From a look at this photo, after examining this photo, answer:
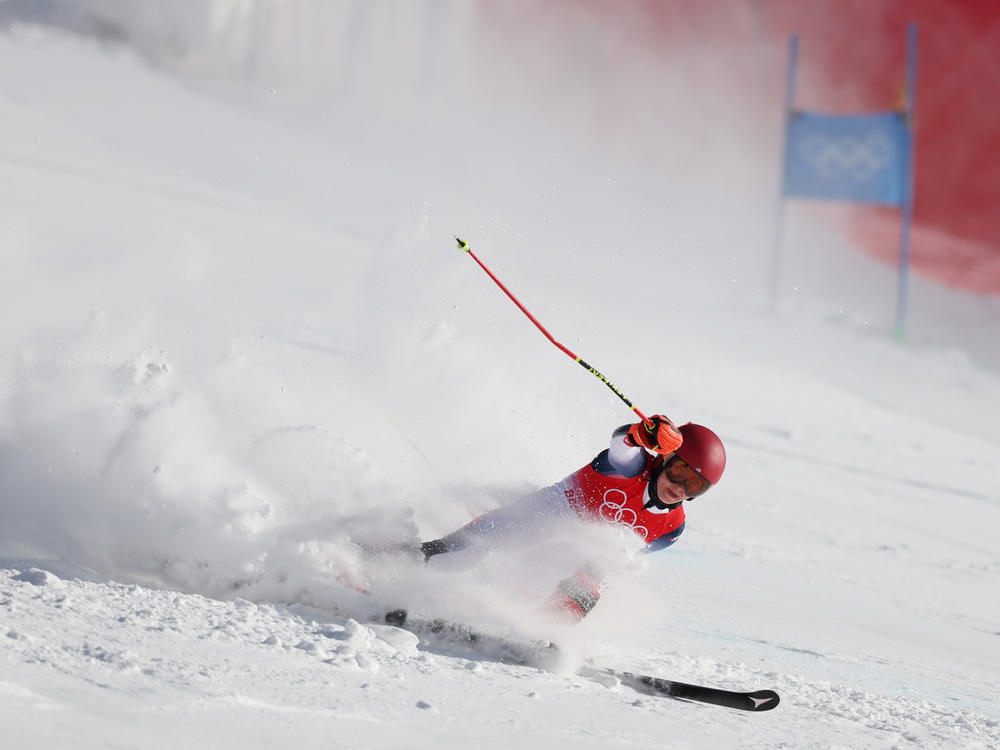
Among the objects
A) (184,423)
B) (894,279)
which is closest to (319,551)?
(184,423)

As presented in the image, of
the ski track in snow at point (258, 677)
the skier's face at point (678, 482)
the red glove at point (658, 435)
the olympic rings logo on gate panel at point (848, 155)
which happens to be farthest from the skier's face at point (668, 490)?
the olympic rings logo on gate panel at point (848, 155)

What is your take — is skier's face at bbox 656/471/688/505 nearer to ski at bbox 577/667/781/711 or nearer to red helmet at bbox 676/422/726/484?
red helmet at bbox 676/422/726/484

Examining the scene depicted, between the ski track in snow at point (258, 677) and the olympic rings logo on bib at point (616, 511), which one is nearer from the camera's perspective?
the ski track in snow at point (258, 677)

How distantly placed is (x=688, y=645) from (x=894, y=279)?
14852 millimetres

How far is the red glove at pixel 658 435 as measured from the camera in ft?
10.5

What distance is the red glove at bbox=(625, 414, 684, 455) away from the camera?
10.5ft

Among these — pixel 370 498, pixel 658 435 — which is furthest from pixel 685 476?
pixel 370 498

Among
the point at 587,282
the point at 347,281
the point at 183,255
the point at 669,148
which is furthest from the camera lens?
the point at 669,148

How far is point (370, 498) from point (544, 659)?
90cm

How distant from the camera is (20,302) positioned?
15.5 ft

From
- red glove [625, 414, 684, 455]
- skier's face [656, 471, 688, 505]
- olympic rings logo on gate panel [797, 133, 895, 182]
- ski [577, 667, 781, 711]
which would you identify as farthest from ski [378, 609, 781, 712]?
olympic rings logo on gate panel [797, 133, 895, 182]

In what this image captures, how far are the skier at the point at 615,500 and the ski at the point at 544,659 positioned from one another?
16 centimetres

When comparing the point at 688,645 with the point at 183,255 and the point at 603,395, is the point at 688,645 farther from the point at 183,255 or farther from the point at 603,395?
the point at 183,255

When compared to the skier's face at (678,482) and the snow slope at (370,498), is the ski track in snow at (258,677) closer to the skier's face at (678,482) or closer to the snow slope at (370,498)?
the snow slope at (370,498)
